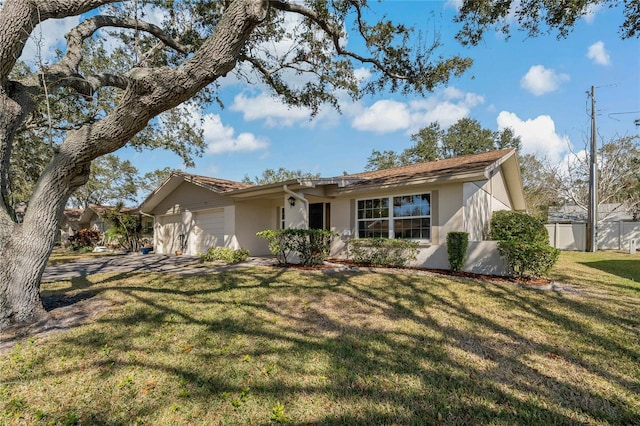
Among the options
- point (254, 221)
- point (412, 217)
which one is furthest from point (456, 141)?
point (254, 221)

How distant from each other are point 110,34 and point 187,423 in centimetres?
1126

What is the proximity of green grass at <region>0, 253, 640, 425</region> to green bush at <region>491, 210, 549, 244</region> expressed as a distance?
12.4 feet

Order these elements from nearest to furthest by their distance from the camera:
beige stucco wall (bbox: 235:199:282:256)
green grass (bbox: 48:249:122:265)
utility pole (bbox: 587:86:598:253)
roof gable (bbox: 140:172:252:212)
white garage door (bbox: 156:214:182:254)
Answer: green grass (bbox: 48:249:122:265)
beige stucco wall (bbox: 235:199:282:256)
roof gable (bbox: 140:172:252:212)
white garage door (bbox: 156:214:182:254)
utility pole (bbox: 587:86:598:253)

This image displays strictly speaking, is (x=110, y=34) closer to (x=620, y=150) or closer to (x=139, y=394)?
(x=139, y=394)

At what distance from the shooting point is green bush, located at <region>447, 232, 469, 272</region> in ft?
27.2

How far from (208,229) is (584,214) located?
3000cm

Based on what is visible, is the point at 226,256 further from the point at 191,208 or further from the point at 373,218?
the point at 373,218

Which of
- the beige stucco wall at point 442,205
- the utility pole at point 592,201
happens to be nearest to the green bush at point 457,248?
the beige stucco wall at point 442,205

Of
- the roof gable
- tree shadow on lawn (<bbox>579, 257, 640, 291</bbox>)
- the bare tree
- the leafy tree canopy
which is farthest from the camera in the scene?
the leafy tree canopy

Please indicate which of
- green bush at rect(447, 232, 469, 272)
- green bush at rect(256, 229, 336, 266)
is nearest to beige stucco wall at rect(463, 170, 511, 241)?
green bush at rect(447, 232, 469, 272)

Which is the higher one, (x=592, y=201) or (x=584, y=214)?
(x=592, y=201)

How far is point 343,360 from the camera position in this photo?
342 centimetres

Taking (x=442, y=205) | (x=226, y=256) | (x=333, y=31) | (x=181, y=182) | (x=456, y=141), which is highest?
(x=456, y=141)

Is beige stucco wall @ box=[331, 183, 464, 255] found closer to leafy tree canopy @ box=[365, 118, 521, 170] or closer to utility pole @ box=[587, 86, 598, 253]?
utility pole @ box=[587, 86, 598, 253]
